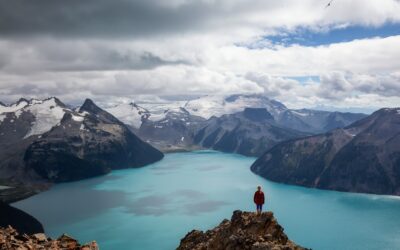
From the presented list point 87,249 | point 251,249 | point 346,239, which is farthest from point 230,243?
point 346,239

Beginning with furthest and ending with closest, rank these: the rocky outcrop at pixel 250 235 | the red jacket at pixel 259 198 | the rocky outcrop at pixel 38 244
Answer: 1. the red jacket at pixel 259 198
2. the rocky outcrop at pixel 250 235
3. the rocky outcrop at pixel 38 244

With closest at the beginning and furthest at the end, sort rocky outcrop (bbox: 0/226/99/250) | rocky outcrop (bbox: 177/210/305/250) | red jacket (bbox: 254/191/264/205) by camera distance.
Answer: rocky outcrop (bbox: 0/226/99/250) → rocky outcrop (bbox: 177/210/305/250) → red jacket (bbox: 254/191/264/205)

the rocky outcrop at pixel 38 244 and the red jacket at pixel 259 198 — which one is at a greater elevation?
the red jacket at pixel 259 198

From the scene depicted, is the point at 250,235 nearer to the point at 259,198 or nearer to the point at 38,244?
the point at 259,198

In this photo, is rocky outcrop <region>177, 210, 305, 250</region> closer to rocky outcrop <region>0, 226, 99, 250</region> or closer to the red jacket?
the red jacket

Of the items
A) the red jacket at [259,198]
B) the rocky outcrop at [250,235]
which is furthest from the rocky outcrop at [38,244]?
the red jacket at [259,198]

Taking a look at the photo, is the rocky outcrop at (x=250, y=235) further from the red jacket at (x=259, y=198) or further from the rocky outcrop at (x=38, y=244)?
the rocky outcrop at (x=38, y=244)

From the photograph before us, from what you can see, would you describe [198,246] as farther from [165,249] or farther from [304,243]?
[304,243]

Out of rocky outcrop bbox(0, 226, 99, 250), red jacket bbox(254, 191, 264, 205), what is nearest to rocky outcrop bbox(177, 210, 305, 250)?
red jacket bbox(254, 191, 264, 205)

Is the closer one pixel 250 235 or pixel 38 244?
pixel 38 244

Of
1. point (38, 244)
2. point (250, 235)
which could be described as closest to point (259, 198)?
point (250, 235)
